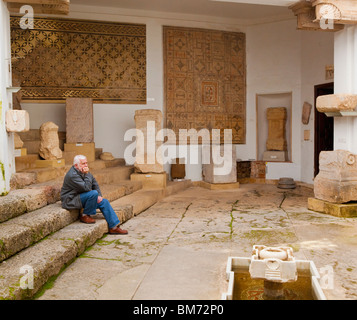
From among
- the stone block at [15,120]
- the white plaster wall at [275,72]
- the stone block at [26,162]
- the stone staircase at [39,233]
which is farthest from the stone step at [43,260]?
the white plaster wall at [275,72]

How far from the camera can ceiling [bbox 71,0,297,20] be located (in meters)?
9.31

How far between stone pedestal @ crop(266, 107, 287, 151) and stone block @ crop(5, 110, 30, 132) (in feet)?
23.5

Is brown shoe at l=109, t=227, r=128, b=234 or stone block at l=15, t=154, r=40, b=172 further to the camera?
stone block at l=15, t=154, r=40, b=172

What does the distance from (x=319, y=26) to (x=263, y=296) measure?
5.01m

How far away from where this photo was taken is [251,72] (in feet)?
35.4

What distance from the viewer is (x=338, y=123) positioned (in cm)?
670

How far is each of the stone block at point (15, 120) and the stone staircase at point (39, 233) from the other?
0.87 meters

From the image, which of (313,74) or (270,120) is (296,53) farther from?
(270,120)

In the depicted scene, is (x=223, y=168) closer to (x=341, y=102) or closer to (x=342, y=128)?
(x=342, y=128)

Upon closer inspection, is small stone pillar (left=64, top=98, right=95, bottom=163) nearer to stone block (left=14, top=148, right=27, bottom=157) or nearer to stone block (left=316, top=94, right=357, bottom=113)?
stone block (left=14, top=148, right=27, bottom=157)

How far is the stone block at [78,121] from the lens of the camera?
28.0 feet

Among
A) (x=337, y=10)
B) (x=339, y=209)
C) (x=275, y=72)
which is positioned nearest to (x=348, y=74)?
(x=337, y=10)

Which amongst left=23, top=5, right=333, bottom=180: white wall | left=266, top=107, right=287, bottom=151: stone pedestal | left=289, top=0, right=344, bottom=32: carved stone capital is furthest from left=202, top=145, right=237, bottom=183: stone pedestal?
left=289, top=0, right=344, bottom=32: carved stone capital

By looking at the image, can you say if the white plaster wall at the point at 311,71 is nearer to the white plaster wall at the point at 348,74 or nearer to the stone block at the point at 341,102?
the white plaster wall at the point at 348,74
